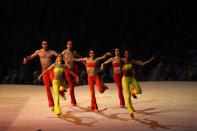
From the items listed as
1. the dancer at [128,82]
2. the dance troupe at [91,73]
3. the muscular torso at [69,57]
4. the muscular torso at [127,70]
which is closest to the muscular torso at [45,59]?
the dance troupe at [91,73]

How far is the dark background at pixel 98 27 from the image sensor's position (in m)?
25.5

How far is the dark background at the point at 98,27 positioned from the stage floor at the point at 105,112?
389 inches

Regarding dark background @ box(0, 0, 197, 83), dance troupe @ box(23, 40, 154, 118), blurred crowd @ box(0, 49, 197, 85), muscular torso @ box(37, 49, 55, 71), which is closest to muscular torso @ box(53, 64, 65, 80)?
dance troupe @ box(23, 40, 154, 118)

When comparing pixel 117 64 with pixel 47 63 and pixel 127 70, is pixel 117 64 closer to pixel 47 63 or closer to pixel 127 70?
pixel 127 70

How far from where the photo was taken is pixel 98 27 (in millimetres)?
26797

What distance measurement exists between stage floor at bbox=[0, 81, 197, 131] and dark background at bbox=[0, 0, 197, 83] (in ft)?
32.4

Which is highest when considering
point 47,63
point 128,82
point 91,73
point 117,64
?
point 47,63

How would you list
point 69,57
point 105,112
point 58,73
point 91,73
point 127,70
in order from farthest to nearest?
1. point 69,57
2. point 91,73
3. point 105,112
4. point 58,73
5. point 127,70

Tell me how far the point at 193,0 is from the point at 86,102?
1458 centimetres

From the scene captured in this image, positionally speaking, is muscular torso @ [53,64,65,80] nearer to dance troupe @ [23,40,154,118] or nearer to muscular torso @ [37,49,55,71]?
dance troupe @ [23,40,154,118]

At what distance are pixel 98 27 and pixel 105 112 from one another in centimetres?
1553

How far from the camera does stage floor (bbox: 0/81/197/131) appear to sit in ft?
32.3

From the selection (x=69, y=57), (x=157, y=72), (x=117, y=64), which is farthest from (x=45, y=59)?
(x=157, y=72)

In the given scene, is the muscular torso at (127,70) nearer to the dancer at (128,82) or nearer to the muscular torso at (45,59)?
the dancer at (128,82)
